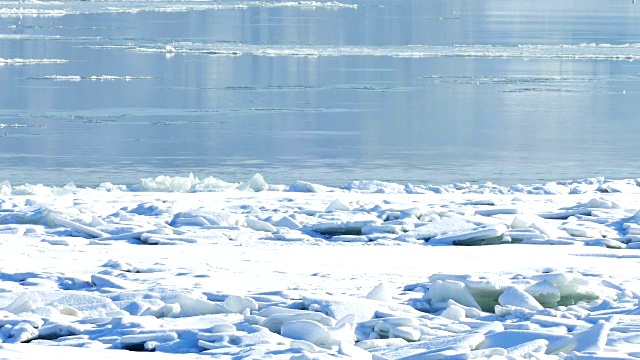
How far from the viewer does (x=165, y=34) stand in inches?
1195

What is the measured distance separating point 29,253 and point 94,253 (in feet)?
1.02

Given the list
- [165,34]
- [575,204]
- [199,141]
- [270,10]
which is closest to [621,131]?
[199,141]

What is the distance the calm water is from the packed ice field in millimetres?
3316

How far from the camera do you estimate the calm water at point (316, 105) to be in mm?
11422

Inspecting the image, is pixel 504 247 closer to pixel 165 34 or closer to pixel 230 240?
pixel 230 240

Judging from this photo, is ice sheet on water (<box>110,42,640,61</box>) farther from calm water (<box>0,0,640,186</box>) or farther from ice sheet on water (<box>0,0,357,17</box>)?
ice sheet on water (<box>0,0,357,17</box>)

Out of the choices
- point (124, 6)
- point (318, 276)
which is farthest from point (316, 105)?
point (124, 6)

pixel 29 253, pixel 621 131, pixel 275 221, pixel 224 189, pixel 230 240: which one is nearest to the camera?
pixel 29 253

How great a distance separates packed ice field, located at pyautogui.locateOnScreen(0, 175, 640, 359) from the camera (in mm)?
4195

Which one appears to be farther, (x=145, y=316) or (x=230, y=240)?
(x=230, y=240)

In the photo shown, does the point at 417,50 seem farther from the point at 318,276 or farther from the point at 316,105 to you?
the point at 318,276

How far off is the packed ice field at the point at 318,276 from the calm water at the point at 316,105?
3316mm

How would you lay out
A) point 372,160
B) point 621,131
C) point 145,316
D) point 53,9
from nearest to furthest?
point 145,316
point 372,160
point 621,131
point 53,9

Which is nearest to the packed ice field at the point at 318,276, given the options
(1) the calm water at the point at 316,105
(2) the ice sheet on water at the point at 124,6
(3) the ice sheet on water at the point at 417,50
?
(1) the calm water at the point at 316,105
